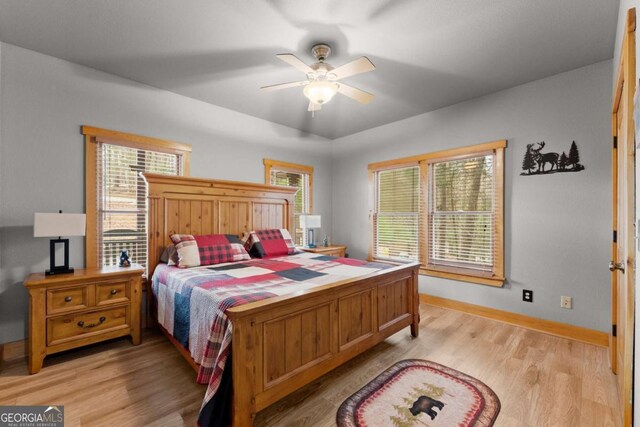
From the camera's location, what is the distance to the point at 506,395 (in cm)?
193

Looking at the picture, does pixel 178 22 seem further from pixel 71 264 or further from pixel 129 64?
pixel 71 264

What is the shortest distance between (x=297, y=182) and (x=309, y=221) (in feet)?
2.66

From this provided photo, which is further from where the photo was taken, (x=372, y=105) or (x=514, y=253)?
(x=372, y=105)

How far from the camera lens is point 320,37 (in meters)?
2.32

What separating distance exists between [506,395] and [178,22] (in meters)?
3.54

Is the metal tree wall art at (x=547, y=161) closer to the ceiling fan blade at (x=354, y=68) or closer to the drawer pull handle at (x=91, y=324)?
the ceiling fan blade at (x=354, y=68)

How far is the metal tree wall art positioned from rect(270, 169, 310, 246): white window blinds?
3063mm

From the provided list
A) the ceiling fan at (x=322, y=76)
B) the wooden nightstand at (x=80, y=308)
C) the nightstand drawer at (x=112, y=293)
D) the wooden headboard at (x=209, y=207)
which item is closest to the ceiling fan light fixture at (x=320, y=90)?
the ceiling fan at (x=322, y=76)

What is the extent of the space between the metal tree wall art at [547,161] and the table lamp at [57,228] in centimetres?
436

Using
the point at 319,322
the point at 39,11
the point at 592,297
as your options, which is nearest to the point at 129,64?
the point at 39,11

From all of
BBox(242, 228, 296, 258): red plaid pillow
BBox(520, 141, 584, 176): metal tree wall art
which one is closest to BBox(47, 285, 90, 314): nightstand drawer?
BBox(242, 228, 296, 258): red plaid pillow

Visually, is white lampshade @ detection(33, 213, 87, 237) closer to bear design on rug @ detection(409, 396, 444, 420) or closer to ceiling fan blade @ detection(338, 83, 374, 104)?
ceiling fan blade @ detection(338, 83, 374, 104)

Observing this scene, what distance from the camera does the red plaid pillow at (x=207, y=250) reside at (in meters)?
2.84

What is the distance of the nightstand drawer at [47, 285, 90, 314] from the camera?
2264 mm
